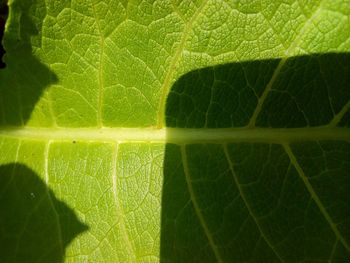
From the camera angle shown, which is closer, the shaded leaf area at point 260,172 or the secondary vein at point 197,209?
the shaded leaf area at point 260,172

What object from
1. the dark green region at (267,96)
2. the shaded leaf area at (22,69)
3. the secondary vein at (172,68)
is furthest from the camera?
the shaded leaf area at (22,69)

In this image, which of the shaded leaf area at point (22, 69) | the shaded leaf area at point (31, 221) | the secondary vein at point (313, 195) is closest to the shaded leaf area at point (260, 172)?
the secondary vein at point (313, 195)

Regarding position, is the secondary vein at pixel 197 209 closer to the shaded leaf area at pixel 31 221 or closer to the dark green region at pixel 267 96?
the dark green region at pixel 267 96

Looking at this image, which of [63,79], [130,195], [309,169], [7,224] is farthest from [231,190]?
[7,224]

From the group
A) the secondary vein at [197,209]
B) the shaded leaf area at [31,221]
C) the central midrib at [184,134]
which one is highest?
the central midrib at [184,134]

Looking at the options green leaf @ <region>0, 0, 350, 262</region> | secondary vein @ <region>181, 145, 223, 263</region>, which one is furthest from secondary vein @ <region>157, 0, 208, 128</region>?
secondary vein @ <region>181, 145, 223, 263</region>

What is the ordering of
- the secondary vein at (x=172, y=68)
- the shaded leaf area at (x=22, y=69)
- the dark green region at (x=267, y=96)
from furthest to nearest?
the shaded leaf area at (x=22, y=69) → the secondary vein at (x=172, y=68) → the dark green region at (x=267, y=96)

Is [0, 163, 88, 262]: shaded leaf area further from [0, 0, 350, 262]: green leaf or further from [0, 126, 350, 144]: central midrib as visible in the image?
[0, 126, 350, 144]: central midrib

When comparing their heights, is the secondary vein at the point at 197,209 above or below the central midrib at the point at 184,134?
below
